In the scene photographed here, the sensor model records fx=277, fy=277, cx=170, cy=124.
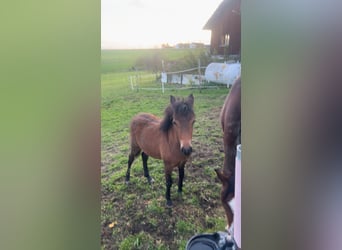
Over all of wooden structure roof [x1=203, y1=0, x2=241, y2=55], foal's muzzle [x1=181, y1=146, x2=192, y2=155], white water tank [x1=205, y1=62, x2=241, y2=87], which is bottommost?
foal's muzzle [x1=181, y1=146, x2=192, y2=155]

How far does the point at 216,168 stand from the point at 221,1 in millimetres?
645

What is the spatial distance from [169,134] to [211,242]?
1.44ft

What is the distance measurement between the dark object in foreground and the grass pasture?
0.08 feet

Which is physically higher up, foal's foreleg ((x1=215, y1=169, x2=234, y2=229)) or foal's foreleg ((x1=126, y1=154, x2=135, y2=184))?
foal's foreleg ((x1=126, y1=154, x2=135, y2=184))

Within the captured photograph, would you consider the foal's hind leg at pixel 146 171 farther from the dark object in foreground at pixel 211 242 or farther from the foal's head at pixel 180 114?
the dark object in foreground at pixel 211 242

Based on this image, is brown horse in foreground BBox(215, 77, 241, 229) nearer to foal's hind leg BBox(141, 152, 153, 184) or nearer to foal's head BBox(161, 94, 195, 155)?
foal's head BBox(161, 94, 195, 155)

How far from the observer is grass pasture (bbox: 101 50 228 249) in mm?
1038

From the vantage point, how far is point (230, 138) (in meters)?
1.07

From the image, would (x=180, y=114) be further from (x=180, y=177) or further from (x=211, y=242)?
(x=211, y=242)

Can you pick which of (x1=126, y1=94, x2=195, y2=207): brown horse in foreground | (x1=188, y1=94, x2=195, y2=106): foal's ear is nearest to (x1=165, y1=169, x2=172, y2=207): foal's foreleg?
(x1=126, y1=94, x2=195, y2=207): brown horse in foreground
